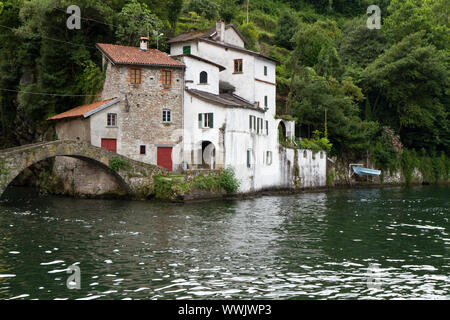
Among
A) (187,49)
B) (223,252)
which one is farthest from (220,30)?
(223,252)

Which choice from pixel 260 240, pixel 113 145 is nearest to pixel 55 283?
pixel 260 240

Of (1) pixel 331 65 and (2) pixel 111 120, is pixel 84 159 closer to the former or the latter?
(2) pixel 111 120

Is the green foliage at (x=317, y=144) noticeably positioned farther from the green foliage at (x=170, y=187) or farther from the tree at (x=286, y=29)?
the tree at (x=286, y=29)

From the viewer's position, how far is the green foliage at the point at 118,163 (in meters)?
43.0

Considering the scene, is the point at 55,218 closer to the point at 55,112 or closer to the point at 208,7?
the point at 55,112

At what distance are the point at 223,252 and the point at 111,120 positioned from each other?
91.1 ft

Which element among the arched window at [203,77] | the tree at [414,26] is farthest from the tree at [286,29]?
the arched window at [203,77]

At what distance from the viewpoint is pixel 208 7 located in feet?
252

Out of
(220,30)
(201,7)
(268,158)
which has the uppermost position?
(201,7)

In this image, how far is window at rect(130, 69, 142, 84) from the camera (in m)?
48.0

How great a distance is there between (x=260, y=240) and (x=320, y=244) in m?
2.93

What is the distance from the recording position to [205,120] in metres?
48.8

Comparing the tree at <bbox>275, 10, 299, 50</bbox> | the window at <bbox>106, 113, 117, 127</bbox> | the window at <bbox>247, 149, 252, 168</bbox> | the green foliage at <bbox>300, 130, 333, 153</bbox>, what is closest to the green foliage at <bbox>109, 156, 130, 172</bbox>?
the window at <bbox>106, 113, 117, 127</bbox>

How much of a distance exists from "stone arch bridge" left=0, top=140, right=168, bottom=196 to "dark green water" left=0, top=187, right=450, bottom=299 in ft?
10.6
